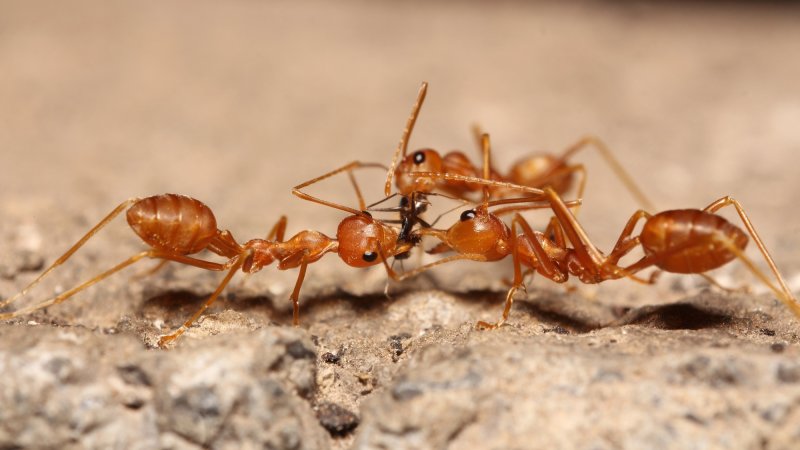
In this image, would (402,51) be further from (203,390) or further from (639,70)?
(203,390)

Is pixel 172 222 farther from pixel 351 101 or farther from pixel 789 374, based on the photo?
pixel 351 101

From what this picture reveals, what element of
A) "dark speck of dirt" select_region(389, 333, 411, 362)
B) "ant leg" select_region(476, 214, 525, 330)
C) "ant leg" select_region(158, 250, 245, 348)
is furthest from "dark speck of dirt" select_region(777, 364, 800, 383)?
"ant leg" select_region(158, 250, 245, 348)

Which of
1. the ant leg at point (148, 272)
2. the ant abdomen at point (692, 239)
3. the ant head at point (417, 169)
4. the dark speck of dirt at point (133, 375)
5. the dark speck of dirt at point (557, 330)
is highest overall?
the ant head at point (417, 169)

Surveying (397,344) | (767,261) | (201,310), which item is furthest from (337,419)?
(767,261)

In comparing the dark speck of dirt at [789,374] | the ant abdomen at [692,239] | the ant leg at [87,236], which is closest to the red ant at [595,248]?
the ant abdomen at [692,239]

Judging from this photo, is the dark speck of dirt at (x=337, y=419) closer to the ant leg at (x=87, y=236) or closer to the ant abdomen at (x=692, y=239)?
the ant leg at (x=87, y=236)

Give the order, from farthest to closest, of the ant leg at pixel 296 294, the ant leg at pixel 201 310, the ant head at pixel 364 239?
the ant head at pixel 364 239 < the ant leg at pixel 296 294 < the ant leg at pixel 201 310
